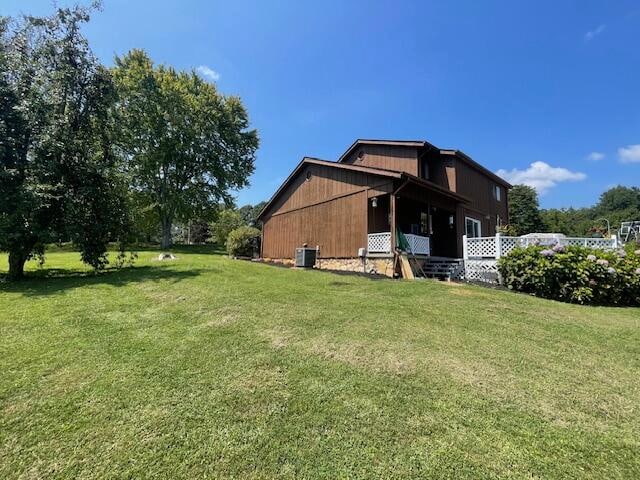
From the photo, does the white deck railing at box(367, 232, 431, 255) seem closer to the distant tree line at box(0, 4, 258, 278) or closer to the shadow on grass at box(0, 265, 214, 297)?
the shadow on grass at box(0, 265, 214, 297)

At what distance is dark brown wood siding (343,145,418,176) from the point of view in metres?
15.6

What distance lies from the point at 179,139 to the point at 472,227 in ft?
76.0

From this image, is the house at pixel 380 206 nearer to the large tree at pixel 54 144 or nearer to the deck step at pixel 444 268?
the deck step at pixel 444 268

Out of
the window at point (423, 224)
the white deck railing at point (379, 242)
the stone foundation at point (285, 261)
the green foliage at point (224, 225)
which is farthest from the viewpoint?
the green foliage at point (224, 225)

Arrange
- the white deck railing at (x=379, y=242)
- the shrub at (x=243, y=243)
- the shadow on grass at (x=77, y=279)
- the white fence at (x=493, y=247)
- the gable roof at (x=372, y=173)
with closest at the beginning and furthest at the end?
the shadow on grass at (x=77, y=279), the white fence at (x=493, y=247), the gable roof at (x=372, y=173), the white deck railing at (x=379, y=242), the shrub at (x=243, y=243)

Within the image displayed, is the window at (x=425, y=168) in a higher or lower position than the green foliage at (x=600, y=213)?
lower

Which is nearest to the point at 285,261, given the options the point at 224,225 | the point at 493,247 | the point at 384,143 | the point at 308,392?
the point at 384,143

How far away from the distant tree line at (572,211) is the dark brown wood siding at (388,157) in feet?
59.1

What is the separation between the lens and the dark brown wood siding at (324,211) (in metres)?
13.5

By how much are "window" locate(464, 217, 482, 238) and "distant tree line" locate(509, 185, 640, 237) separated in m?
12.3

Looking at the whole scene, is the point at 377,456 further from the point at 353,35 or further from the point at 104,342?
the point at 353,35

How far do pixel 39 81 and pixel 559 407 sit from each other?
1267cm

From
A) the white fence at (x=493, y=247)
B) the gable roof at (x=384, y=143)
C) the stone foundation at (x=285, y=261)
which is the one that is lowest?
the stone foundation at (x=285, y=261)

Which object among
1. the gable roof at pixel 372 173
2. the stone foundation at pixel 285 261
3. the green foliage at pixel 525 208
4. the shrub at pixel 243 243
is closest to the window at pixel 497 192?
the gable roof at pixel 372 173
